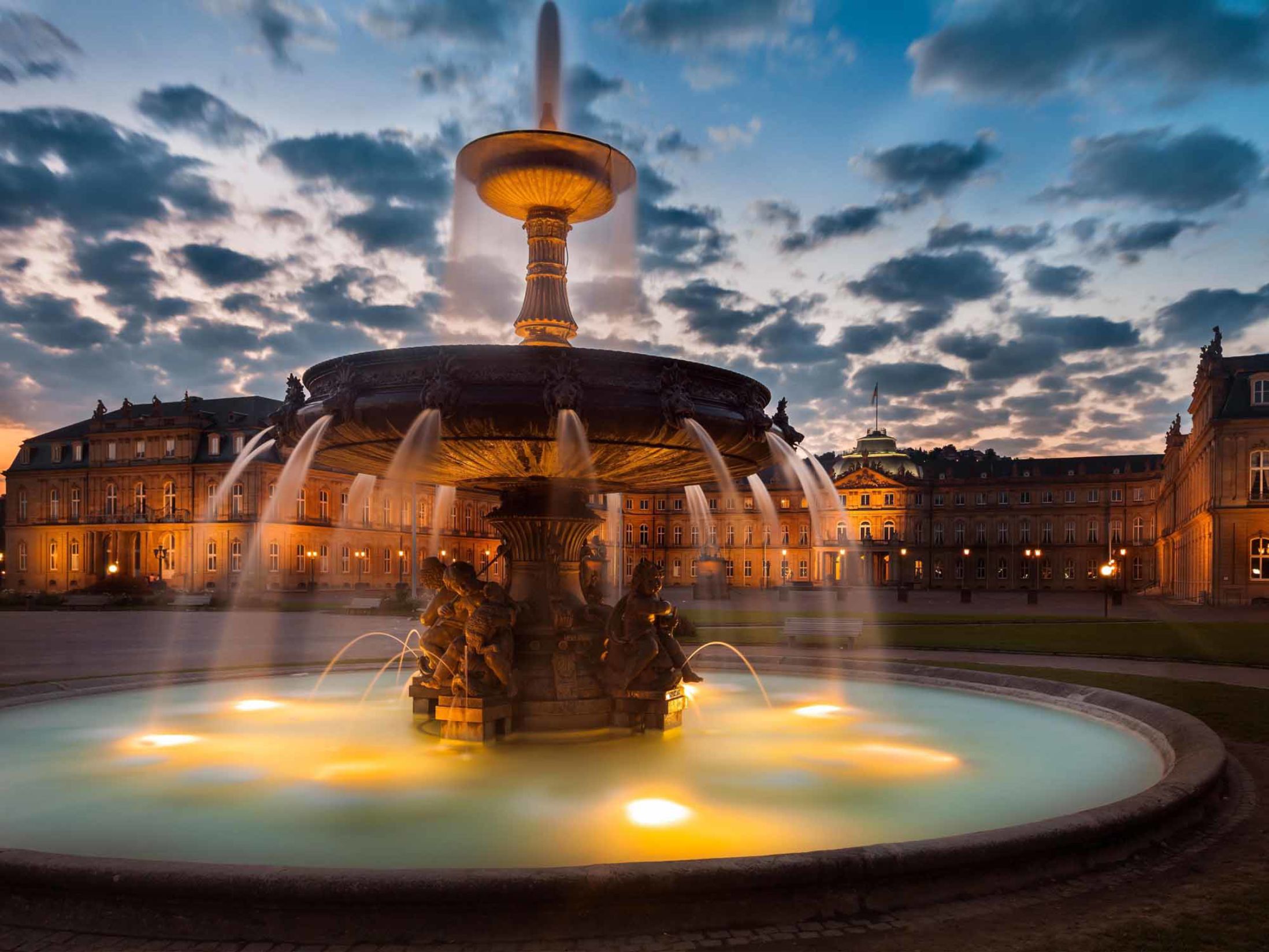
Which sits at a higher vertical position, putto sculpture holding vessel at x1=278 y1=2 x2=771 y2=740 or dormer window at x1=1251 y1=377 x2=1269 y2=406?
dormer window at x1=1251 y1=377 x2=1269 y2=406

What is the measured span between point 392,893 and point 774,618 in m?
28.7

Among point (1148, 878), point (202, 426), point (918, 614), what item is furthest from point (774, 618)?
point (202, 426)

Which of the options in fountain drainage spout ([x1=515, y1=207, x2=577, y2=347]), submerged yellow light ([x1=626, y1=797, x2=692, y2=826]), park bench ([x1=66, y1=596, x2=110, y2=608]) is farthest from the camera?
park bench ([x1=66, y1=596, x2=110, y2=608])

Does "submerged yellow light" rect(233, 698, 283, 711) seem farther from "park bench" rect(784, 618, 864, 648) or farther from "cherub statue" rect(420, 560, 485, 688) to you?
"park bench" rect(784, 618, 864, 648)

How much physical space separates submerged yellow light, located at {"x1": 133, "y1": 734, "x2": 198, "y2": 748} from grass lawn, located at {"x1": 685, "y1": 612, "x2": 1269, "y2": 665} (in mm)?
13786

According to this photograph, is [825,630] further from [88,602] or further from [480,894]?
[88,602]

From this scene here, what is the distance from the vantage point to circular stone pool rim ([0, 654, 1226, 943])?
412cm

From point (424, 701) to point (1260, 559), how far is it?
5380 cm

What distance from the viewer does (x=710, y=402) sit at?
8484 mm

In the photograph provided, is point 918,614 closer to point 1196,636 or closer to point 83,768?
point 1196,636

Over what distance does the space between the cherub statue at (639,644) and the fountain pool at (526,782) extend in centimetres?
53

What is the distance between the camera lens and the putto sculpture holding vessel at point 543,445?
777cm

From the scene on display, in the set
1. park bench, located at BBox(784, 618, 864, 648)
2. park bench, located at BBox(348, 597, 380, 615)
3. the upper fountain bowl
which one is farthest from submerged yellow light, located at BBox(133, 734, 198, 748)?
park bench, located at BBox(348, 597, 380, 615)

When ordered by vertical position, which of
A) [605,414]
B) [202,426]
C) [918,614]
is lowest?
[918,614]
